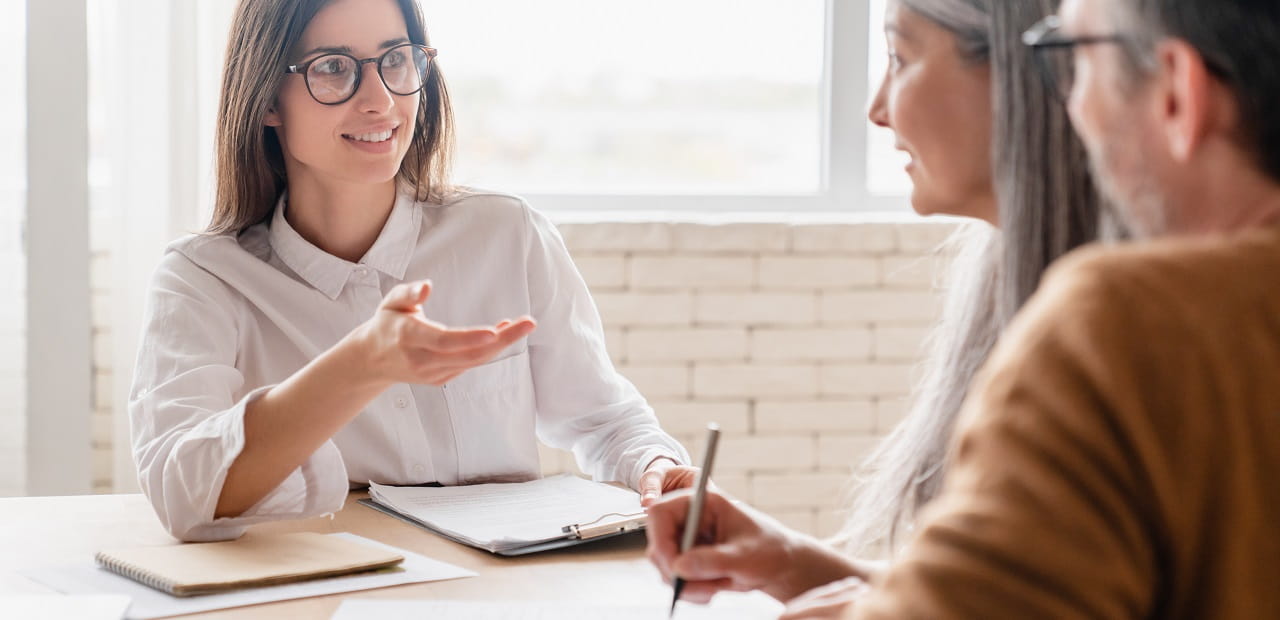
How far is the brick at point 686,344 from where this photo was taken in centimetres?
309

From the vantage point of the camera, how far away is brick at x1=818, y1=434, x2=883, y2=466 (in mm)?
3174

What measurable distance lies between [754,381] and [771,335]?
0.13 meters

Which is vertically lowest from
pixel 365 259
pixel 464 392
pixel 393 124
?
pixel 464 392

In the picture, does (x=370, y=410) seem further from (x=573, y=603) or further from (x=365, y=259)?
(x=573, y=603)

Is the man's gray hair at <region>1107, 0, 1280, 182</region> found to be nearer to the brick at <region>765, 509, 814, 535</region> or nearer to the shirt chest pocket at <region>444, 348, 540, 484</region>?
the shirt chest pocket at <region>444, 348, 540, 484</region>

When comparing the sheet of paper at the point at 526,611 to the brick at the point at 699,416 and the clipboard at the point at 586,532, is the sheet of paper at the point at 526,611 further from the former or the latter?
the brick at the point at 699,416

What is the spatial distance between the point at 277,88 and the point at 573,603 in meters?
1.00

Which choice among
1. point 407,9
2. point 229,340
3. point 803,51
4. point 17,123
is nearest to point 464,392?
point 229,340

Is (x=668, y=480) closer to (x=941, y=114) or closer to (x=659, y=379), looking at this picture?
(x=941, y=114)

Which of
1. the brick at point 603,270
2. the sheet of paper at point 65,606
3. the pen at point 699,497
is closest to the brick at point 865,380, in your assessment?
the brick at point 603,270

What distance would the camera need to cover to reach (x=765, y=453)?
315 centimetres

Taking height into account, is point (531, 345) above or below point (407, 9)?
below

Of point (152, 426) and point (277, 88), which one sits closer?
point (152, 426)

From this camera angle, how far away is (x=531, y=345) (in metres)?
1.97
